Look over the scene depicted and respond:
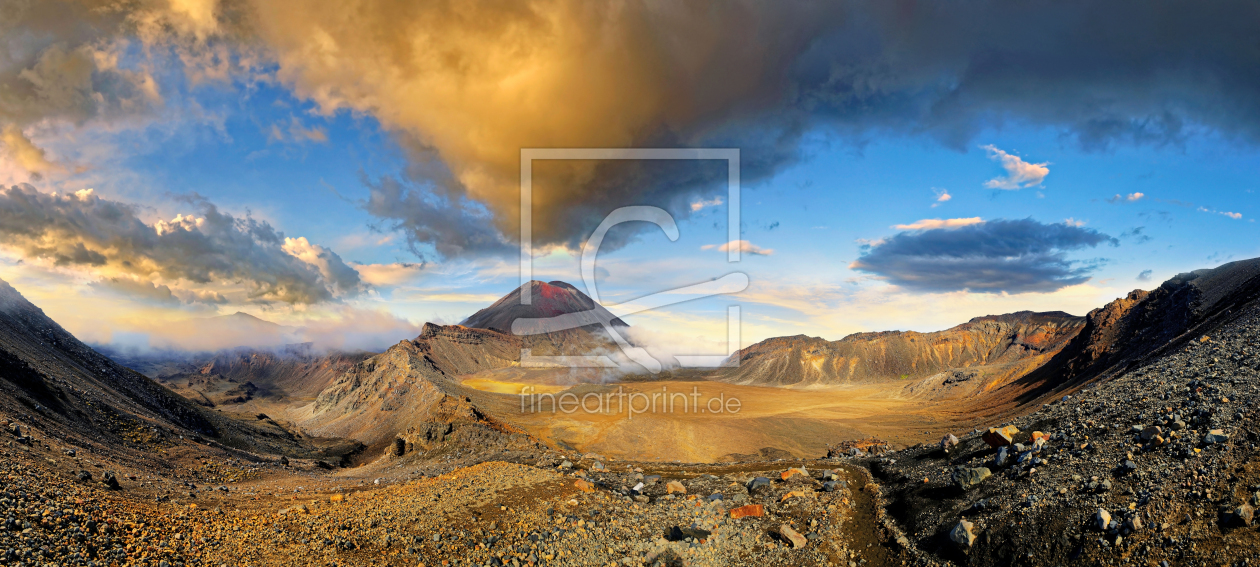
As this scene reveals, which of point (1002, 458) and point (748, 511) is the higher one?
Answer: point (1002, 458)

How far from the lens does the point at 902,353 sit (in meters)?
131

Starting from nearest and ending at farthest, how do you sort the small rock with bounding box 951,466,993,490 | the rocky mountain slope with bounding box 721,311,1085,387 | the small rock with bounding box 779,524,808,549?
1. the small rock with bounding box 779,524,808,549
2. the small rock with bounding box 951,466,993,490
3. the rocky mountain slope with bounding box 721,311,1085,387

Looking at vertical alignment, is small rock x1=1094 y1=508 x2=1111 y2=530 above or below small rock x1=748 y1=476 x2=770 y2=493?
above

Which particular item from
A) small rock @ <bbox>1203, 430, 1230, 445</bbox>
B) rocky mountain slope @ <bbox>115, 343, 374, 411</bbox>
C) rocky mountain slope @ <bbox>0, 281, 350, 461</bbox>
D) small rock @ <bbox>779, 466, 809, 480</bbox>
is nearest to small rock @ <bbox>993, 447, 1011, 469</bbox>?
small rock @ <bbox>1203, 430, 1230, 445</bbox>

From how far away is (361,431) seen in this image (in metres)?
60.1

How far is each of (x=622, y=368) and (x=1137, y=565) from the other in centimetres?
13819

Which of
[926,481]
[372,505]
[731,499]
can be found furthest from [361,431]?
[926,481]

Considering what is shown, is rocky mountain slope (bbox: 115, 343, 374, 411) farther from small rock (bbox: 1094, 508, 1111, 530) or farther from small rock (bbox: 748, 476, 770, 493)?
small rock (bbox: 1094, 508, 1111, 530)

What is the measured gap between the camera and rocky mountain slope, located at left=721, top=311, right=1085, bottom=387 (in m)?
120

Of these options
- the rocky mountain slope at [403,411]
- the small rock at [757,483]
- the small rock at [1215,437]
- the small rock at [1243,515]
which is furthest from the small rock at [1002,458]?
the rocky mountain slope at [403,411]

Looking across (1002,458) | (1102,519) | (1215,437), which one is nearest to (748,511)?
(1002,458)

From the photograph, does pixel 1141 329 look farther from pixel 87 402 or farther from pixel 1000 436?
pixel 87 402

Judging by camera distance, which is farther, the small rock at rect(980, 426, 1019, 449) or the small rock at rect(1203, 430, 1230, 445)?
the small rock at rect(980, 426, 1019, 449)

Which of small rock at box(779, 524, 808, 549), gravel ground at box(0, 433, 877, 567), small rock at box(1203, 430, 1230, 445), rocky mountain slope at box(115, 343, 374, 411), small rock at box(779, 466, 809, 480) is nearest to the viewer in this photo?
gravel ground at box(0, 433, 877, 567)
